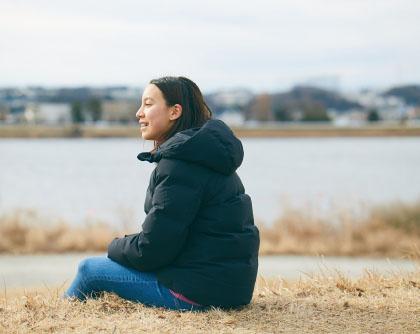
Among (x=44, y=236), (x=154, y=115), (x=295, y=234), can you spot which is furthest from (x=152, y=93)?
(x=44, y=236)

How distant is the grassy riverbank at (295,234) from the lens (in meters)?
13.2

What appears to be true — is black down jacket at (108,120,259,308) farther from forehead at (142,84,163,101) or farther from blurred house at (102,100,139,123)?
blurred house at (102,100,139,123)

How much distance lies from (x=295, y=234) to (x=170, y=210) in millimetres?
10242

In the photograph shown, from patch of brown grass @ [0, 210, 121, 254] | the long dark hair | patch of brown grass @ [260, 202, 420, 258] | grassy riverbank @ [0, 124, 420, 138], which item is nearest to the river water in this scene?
patch of brown grass @ [260, 202, 420, 258]

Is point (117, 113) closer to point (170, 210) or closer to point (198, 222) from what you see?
point (198, 222)

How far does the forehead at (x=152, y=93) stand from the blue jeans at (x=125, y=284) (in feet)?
3.03

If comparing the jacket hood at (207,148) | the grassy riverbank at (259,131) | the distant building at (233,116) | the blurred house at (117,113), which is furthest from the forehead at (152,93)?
the distant building at (233,116)

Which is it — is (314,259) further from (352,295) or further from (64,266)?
(352,295)

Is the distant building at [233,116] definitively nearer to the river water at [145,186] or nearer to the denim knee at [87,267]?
the river water at [145,186]

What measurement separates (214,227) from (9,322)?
1216mm

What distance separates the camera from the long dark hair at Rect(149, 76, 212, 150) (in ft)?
13.6

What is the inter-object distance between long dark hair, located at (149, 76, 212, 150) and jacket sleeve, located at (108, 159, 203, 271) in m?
0.39

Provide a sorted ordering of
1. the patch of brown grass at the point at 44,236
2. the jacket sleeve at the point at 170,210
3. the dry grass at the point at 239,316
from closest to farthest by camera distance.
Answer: the jacket sleeve at the point at 170,210 → the dry grass at the point at 239,316 → the patch of brown grass at the point at 44,236

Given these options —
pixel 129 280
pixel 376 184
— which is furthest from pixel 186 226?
pixel 376 184
